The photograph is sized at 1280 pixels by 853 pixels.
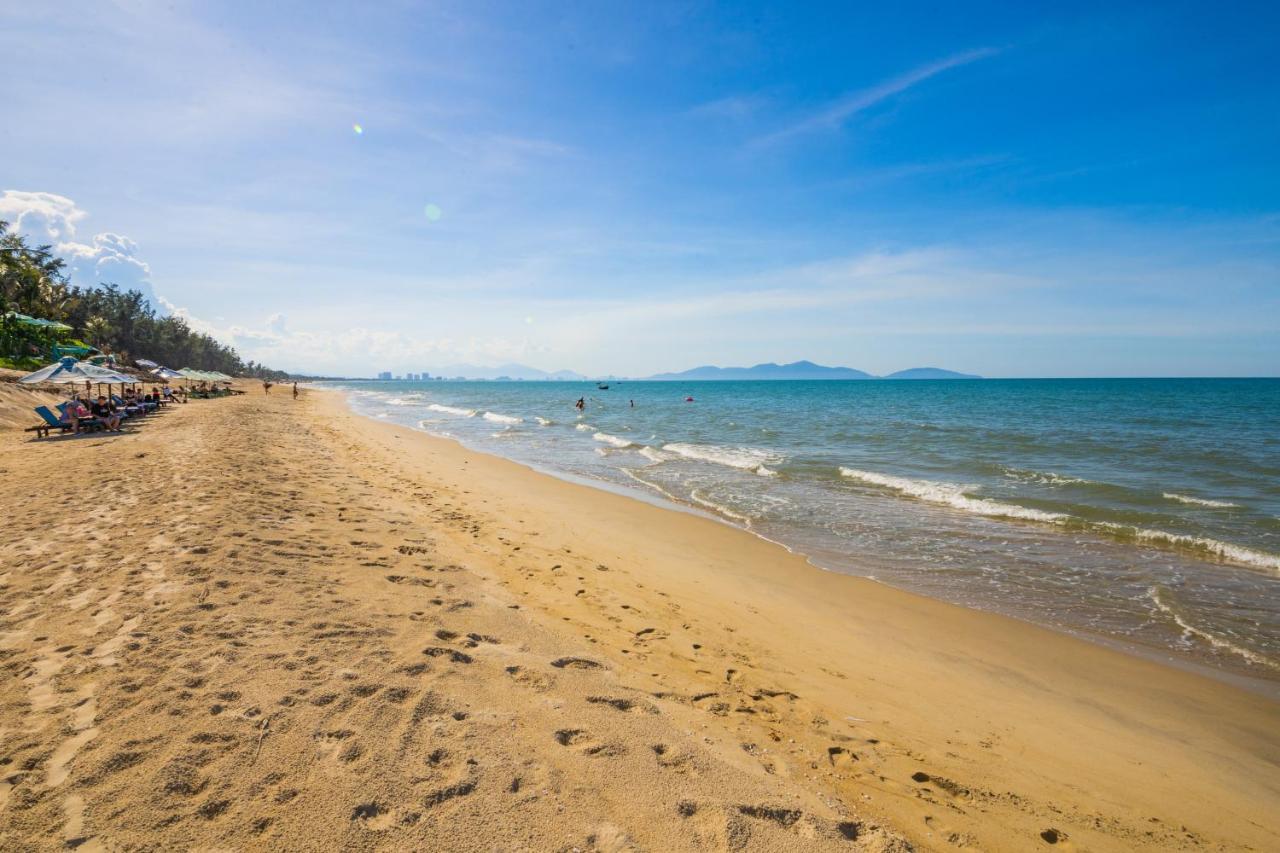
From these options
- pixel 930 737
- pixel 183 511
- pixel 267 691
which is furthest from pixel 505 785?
pixel 183 511

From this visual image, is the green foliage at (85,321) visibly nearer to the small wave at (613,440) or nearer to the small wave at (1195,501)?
the small wave at (613,440)

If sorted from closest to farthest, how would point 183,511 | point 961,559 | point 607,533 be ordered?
point 183,511
point 961,559
point 607,533

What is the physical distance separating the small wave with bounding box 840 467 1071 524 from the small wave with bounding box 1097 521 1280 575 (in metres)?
1.09

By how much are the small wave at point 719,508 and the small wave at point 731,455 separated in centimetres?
433

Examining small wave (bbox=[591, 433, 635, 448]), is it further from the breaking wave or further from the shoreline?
the shoreline

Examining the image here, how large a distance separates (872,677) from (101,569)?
8714 millimetres

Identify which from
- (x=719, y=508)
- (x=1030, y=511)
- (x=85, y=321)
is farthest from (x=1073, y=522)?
(x=85, y=321)

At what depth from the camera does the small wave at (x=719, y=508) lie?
42.5 ft

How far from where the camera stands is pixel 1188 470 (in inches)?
736

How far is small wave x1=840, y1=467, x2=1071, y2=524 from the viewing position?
12844mm

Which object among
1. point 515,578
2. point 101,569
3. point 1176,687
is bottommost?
point 1176,687

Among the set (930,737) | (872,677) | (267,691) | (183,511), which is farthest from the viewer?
(183,511)

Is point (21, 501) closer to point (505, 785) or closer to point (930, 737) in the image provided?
point (505, 785)

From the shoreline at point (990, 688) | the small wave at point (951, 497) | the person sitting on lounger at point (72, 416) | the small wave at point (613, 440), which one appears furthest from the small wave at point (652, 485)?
the person sitting on lounger at point (72, 416)
